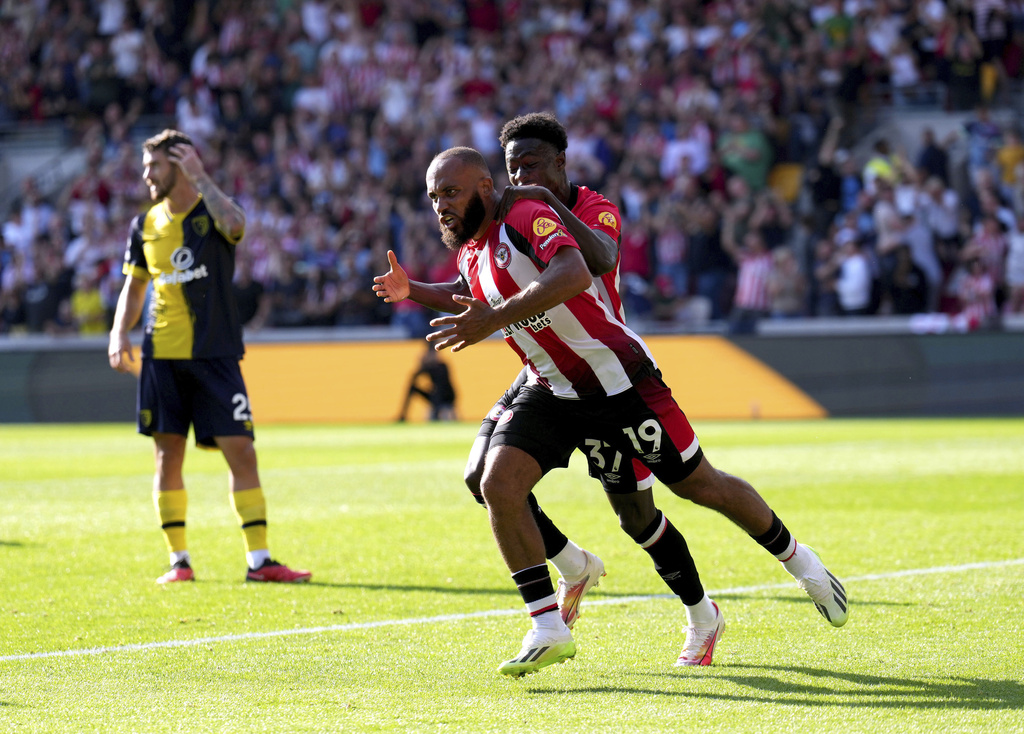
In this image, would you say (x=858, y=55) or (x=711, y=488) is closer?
(x=711, y=488)

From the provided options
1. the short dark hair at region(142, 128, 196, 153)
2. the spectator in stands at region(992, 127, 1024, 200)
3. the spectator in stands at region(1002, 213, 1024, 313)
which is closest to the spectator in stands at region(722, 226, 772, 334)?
the spectator in stands at region(1002, 213, 1024, 313)

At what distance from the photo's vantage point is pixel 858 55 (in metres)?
23.1

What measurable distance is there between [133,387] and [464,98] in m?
8.12

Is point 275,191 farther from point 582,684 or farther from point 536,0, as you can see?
point 582,684

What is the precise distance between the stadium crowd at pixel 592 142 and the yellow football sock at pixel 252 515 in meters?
13.9

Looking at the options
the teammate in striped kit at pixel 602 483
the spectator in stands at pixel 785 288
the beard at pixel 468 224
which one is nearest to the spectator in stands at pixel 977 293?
the spectator in stands at pixel 785 288

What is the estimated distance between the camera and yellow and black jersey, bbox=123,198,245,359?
25.3 feet

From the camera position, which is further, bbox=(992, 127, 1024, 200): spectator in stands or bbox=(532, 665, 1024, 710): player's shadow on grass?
bbox=(992, 127, 1024, 200): spectator in stands

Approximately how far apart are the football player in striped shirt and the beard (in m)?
2.87

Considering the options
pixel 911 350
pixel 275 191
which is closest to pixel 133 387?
pixel 275 191

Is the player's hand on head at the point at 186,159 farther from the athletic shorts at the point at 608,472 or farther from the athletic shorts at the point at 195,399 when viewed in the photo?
the athletic shorts at the point at 608,472

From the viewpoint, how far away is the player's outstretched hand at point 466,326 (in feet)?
15.3

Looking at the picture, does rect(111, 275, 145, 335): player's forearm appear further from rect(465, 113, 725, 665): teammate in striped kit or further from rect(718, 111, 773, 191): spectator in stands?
rect(718, 111, 773, 191): spectator in stands

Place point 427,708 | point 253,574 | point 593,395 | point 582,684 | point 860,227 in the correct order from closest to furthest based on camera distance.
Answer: point 427,708, point 582,684, point 593,395, point 253,574, point 860,227
